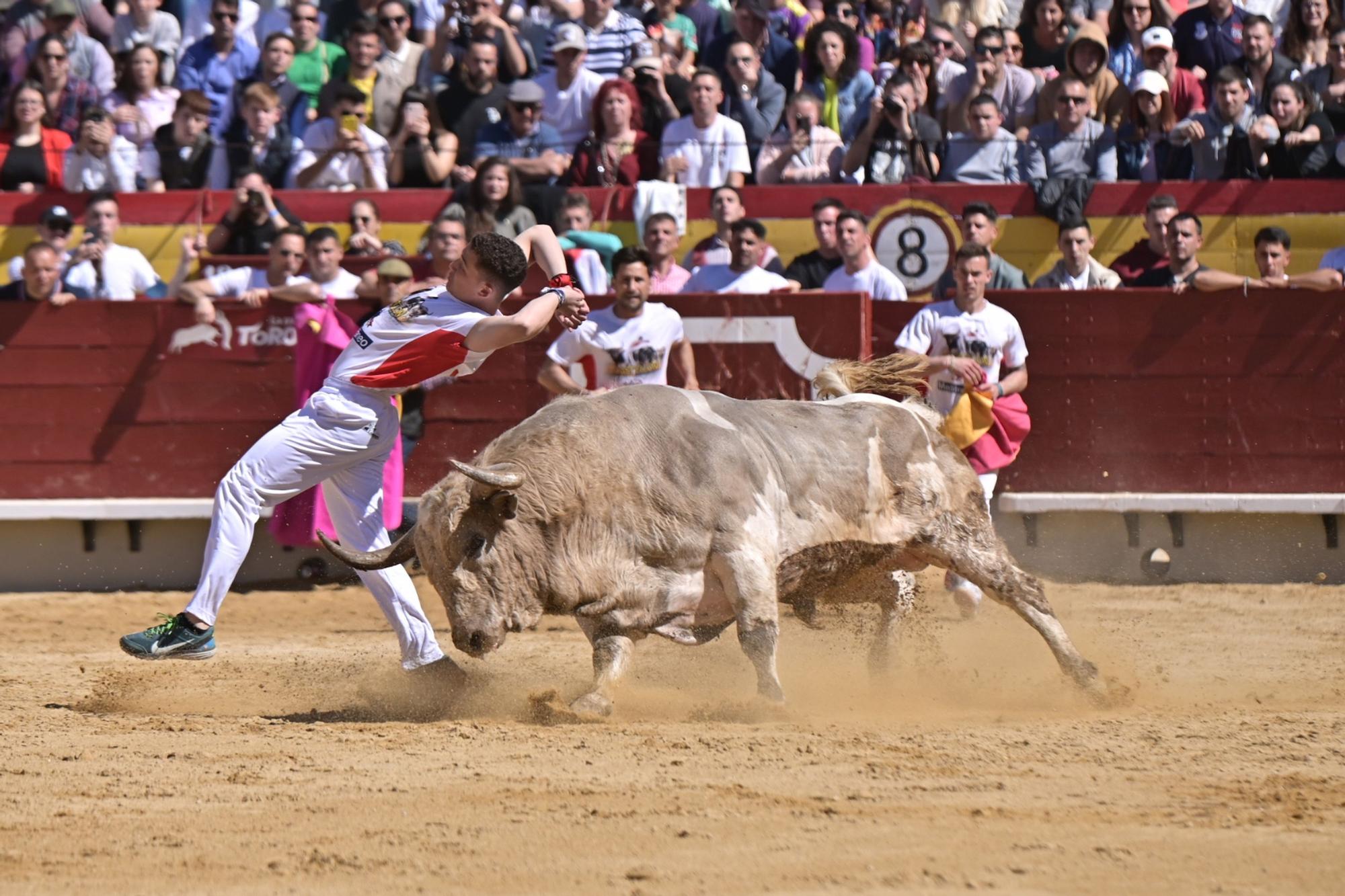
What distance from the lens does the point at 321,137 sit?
12.1 m

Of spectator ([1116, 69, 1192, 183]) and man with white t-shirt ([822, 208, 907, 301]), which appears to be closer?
man with white t-shirt ([822, 208, 907, 301])

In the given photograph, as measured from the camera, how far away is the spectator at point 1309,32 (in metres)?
11.4

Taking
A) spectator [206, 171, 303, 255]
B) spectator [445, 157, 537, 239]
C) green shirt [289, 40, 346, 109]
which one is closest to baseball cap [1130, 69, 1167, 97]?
spectator [445, 157, 537, 239]

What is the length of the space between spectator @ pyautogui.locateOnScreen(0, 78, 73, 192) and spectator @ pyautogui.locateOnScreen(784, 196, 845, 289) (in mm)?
4994

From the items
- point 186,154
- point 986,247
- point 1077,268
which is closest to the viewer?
point 986,247

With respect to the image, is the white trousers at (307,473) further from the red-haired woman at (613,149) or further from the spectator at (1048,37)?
the spectator at (1048,37)

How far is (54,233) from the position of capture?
11305 mm

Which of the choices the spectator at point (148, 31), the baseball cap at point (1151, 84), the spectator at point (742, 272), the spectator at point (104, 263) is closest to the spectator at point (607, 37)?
A: the spectator at point (742, 272)

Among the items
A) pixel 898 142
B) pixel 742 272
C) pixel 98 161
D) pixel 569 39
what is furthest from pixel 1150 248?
pixel 98 161

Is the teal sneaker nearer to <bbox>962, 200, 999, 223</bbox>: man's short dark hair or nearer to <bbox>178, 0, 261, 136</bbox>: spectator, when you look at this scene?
<bbox>962, 200, 999, 223</bbox>: man's short dark hair

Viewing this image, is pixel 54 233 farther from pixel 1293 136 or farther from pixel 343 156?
pixel 1293 136

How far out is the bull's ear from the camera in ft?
20.5

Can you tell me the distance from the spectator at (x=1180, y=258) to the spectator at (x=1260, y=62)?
1.03 m

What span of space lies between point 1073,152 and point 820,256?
5.50 feet
